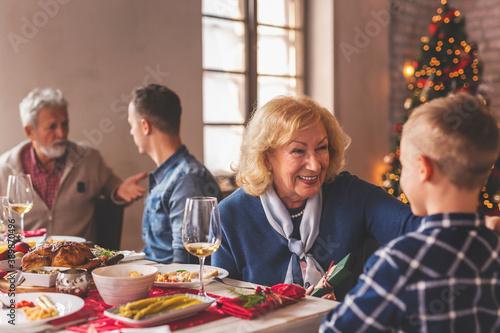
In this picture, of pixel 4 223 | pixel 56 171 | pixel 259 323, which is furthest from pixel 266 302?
pixel 56 171

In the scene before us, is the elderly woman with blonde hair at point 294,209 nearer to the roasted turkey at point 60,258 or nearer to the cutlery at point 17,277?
the roasted turkey at point 60,258

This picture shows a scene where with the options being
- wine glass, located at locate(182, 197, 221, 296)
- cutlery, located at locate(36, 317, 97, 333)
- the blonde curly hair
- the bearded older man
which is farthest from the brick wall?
cutlery, located at locate(36, 317, 97, 333)

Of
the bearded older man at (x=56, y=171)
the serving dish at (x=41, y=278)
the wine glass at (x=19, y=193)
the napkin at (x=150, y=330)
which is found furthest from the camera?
the bearded older man at (x=56, y=171)

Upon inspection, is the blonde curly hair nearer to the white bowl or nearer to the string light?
the white bowl

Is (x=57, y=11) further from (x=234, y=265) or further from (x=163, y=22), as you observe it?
(x=234, y=265)

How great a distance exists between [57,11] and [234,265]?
247cm

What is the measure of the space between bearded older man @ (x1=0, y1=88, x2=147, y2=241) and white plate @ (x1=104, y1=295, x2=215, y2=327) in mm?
2037

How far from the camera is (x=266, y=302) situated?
1371mm

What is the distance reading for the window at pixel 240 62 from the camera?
473cm

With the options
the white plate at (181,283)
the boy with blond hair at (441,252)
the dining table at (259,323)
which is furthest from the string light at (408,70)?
the boy with blond hair at (441,252)

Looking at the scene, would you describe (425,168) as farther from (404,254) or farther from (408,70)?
(408,70)

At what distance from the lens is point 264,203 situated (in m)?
2.01

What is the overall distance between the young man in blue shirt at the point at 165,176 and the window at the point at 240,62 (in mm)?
1844

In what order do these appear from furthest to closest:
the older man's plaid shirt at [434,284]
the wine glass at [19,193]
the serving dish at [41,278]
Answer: the wine glass at [19,193], the serving dish at [41,278], the older man's plaid shirt at [434,284]
